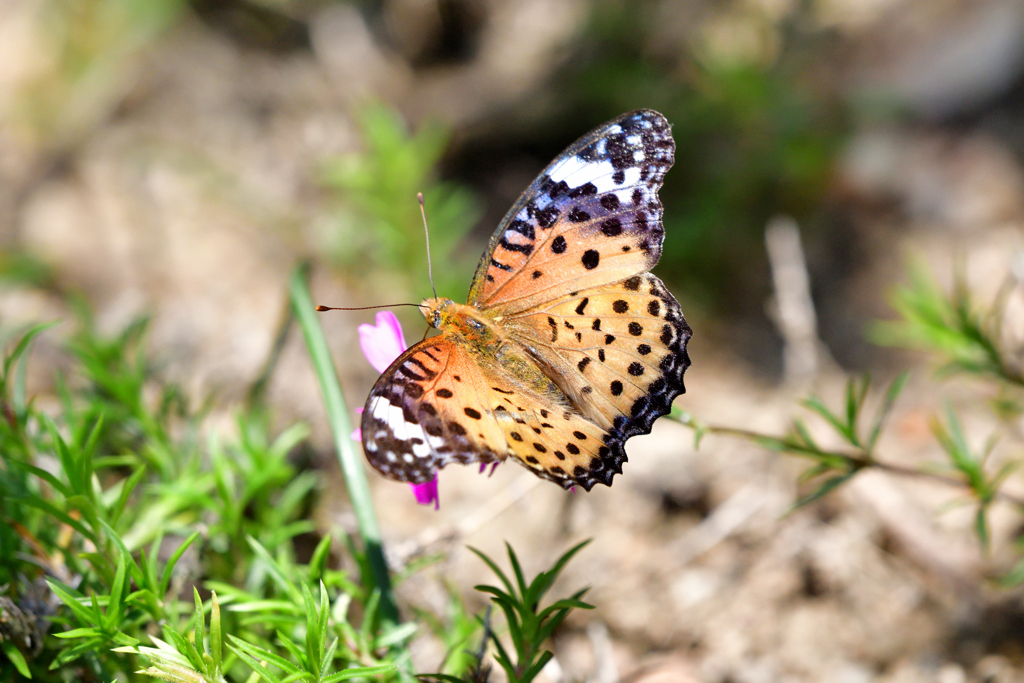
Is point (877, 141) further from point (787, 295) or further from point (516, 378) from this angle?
point (516, 378)

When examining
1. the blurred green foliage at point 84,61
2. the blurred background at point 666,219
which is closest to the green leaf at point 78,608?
the blurred background at point 666,219

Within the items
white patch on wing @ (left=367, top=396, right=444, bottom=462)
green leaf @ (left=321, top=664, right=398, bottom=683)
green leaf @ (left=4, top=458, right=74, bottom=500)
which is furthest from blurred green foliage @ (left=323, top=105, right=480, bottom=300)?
green leaf @ (left=321, top=664, right=398, bottom=683)

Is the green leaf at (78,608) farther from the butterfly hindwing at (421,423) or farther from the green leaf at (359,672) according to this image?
the butterfly hindwing at (421,423)

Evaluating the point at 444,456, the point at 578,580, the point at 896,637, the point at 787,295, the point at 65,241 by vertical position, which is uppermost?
the point at 65,241

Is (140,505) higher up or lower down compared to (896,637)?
higher up

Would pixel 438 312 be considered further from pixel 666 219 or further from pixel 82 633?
pixel 666 219

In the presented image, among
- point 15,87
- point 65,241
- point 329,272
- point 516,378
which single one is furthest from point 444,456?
point 15,87

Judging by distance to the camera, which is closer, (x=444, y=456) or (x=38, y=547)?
(x=444, y=456)
